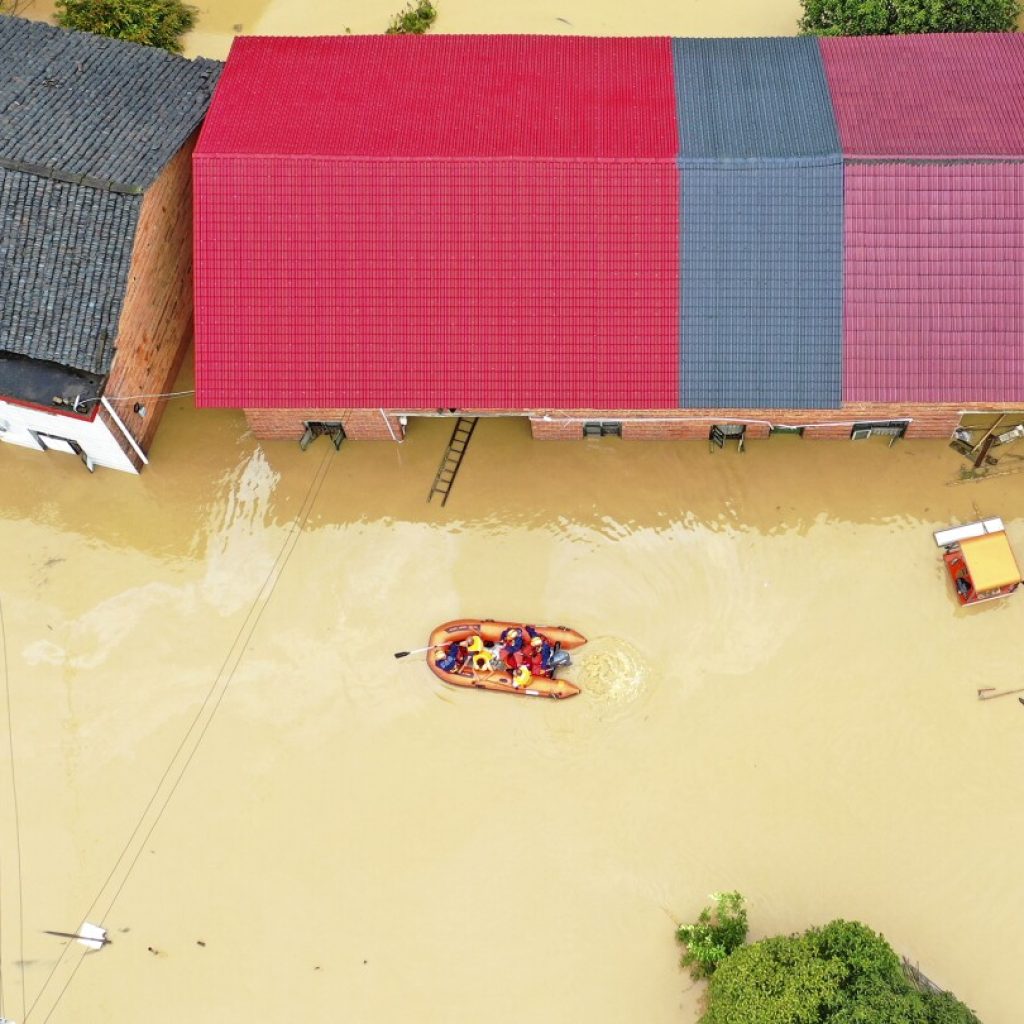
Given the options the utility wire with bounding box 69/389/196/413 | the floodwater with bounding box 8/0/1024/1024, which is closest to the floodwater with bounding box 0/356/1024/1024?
the floodwater with bounding box 8/0/1024/1024

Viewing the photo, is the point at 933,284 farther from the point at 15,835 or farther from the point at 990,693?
the point at 15,835

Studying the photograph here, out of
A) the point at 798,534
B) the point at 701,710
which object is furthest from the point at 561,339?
the point at 701,710

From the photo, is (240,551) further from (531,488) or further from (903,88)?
(903,88)

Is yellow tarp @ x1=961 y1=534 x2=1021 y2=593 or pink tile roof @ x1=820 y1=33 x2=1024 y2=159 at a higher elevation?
pink tile roof @ x1=820 y1=33 x2=1024 y2=159

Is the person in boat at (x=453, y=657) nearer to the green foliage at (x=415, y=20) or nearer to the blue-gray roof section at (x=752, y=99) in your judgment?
the blue-gray roof section at (x=752, y=99)

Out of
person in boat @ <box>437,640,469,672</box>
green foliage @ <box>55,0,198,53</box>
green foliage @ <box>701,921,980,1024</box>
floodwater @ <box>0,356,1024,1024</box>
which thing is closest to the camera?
green foliage @ <box>701,921,980,1024</box>

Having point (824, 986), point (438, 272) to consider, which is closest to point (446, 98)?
point (438, 272)

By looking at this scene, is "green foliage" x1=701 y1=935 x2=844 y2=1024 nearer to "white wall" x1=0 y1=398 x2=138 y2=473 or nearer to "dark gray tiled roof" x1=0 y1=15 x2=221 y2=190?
"white wall" x1=0 y1=398 x2=138 y2=473
